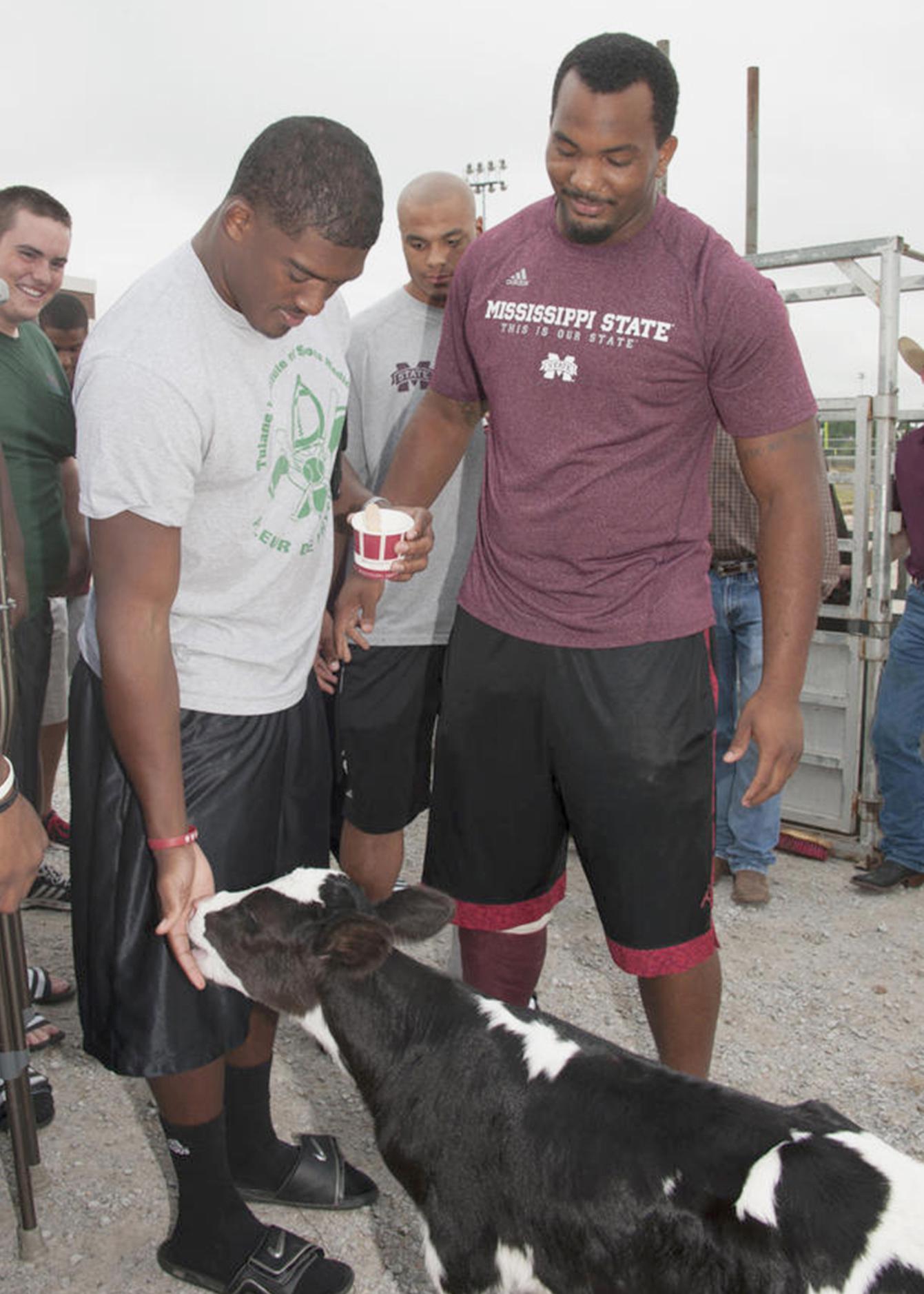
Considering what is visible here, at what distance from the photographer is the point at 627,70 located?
238cm

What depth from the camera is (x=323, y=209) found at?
207 cm

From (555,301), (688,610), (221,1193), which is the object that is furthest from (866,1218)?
(555,301)

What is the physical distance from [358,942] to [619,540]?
1.03 m

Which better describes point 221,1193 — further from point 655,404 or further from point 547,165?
point 547,165

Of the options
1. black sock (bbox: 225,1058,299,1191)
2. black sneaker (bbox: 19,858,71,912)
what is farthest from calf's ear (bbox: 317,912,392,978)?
black sneaker (bbox: 19,858,71,912)

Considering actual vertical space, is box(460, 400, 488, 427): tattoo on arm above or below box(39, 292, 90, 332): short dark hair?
below

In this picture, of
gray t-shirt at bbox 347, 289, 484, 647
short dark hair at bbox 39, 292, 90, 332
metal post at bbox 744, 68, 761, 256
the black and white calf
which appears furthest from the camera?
metal post at bbox 744, 68, 761, 256

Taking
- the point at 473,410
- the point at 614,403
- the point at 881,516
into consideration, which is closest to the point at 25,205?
the point at 473,410

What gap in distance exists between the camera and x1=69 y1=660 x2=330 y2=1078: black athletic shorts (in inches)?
92.0

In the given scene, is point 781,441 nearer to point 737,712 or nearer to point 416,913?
point 416,913

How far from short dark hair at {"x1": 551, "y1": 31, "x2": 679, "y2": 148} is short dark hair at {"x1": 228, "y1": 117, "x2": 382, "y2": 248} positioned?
0.58 metres

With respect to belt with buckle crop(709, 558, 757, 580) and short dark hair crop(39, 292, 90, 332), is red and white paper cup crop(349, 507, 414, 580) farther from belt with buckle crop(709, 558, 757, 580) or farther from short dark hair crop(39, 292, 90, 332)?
short dark hair crop(39, 292, 90, 332)

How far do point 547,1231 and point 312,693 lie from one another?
1.27 metres

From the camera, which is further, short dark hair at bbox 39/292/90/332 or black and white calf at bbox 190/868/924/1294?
short dark hair at bbox 39/292/90/332
